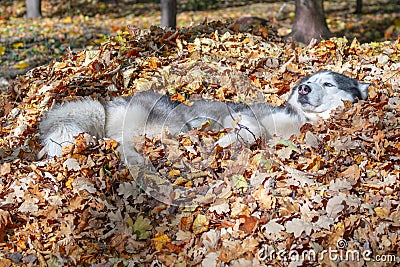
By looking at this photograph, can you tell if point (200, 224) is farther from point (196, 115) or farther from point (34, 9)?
point (34, 9)

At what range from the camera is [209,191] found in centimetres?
422

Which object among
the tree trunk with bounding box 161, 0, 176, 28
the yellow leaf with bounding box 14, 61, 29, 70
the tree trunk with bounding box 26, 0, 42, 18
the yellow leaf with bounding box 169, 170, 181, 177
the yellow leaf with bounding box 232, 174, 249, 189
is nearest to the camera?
the yellow leaf with bounding box 232, 174, 249, 189

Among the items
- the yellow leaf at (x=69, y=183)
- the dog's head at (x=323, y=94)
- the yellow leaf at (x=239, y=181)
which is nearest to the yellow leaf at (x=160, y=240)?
the yellow leaf at (x=239, y=181)

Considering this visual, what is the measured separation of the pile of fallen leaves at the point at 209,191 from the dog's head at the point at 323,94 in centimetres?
14

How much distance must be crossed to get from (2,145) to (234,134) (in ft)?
7.86

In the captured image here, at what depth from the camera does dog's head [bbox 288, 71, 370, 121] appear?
490cm

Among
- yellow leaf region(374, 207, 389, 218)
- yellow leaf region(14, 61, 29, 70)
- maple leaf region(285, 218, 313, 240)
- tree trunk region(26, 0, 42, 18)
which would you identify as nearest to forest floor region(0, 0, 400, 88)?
yellow leaf region(14, 61, 29, 70)

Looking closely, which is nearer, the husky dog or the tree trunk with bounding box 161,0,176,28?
the husky dog

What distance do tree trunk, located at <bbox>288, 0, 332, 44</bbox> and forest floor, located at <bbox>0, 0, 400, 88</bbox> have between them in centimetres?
193

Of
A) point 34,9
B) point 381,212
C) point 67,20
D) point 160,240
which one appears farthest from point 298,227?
point 34,9

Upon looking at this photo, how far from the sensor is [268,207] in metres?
3.91

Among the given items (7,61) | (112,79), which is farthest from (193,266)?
(7,61)

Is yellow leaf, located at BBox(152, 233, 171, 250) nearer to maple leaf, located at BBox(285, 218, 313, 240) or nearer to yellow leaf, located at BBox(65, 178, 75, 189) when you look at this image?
maple leaf, located at BBox(285, 218, 313, 240)

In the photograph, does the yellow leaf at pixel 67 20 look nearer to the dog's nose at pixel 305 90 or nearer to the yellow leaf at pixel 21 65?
the yellow leaf at pixel 21 65
